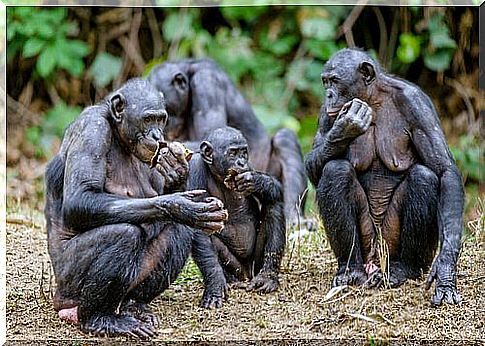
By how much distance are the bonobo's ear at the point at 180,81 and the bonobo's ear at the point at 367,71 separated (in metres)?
3.49

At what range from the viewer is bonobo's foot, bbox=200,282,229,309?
585 cm

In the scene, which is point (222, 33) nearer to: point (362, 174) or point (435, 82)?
point (435, 82)

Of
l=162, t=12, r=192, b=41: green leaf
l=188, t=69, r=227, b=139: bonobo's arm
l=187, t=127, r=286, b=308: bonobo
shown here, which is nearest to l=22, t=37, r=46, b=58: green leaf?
l=162, t=12, r=192, b=41: green leaf

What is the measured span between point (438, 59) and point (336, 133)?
7.53 m

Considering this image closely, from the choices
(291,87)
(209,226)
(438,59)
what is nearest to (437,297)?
(209,226)

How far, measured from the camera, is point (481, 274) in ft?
20.8

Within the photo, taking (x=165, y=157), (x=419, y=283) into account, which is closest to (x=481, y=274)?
(x=419, y=283)

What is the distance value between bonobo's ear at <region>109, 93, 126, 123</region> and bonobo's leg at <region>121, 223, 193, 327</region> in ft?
2.27

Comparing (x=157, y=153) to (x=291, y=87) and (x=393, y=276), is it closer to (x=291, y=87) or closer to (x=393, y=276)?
(x=393, y=276)

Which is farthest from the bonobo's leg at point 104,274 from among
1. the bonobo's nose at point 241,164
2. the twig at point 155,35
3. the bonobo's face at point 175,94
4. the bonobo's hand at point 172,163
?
the twig at point 155,35

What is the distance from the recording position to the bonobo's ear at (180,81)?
30.7 feet

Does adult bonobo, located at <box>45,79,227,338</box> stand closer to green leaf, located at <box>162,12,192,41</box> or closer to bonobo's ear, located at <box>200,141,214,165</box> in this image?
bonobo's ear, located at <box>200,141,214,165</box>

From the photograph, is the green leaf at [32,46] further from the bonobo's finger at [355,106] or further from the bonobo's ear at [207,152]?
the bonobo's finger at [355,106]

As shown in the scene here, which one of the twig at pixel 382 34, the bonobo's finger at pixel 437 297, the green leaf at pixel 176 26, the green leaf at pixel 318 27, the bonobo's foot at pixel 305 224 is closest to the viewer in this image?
the bonobo's finger at pixel 437 297
